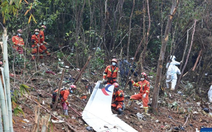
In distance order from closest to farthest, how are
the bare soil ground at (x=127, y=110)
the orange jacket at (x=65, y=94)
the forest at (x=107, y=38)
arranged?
the bare soil ground at (x=127, y=110)
the orange jacket at (x=65, y=94)
the forest at (x=107, y=38)

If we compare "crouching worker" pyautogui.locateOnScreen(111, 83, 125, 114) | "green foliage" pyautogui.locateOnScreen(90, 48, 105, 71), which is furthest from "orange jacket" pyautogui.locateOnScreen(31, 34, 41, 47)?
"crouching worker" pyautogui.locateOnScreen(111, 83, 125, 114)

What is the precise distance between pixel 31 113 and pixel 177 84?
24.1 feet

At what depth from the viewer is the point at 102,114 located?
793 centimetres

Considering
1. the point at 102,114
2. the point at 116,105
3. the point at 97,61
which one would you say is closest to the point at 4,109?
the point at 102,114

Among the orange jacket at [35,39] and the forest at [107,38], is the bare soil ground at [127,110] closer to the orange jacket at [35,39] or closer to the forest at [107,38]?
the forest at [107,38]

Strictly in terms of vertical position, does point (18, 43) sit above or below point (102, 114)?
above

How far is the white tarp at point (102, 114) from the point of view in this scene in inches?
281

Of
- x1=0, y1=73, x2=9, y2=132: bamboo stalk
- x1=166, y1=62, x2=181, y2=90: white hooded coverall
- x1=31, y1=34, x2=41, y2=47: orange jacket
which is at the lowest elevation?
x1=166, y1=62, x2=181, y2=90: white hooded coverall

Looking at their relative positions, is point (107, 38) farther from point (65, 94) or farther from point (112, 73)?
point (65, 94)

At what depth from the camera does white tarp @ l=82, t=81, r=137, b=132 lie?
23.4 ft

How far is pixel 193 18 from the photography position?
12094 millimetres

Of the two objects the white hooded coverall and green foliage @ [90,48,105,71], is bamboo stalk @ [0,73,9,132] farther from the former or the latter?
the white hooded coverall

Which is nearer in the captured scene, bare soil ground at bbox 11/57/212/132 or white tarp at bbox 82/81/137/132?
bare soil ground at bbox 11/57/212/132

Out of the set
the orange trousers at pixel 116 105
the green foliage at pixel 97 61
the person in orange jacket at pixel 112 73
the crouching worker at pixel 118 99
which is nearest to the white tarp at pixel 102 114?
the crouching worker at pixel 118 99
